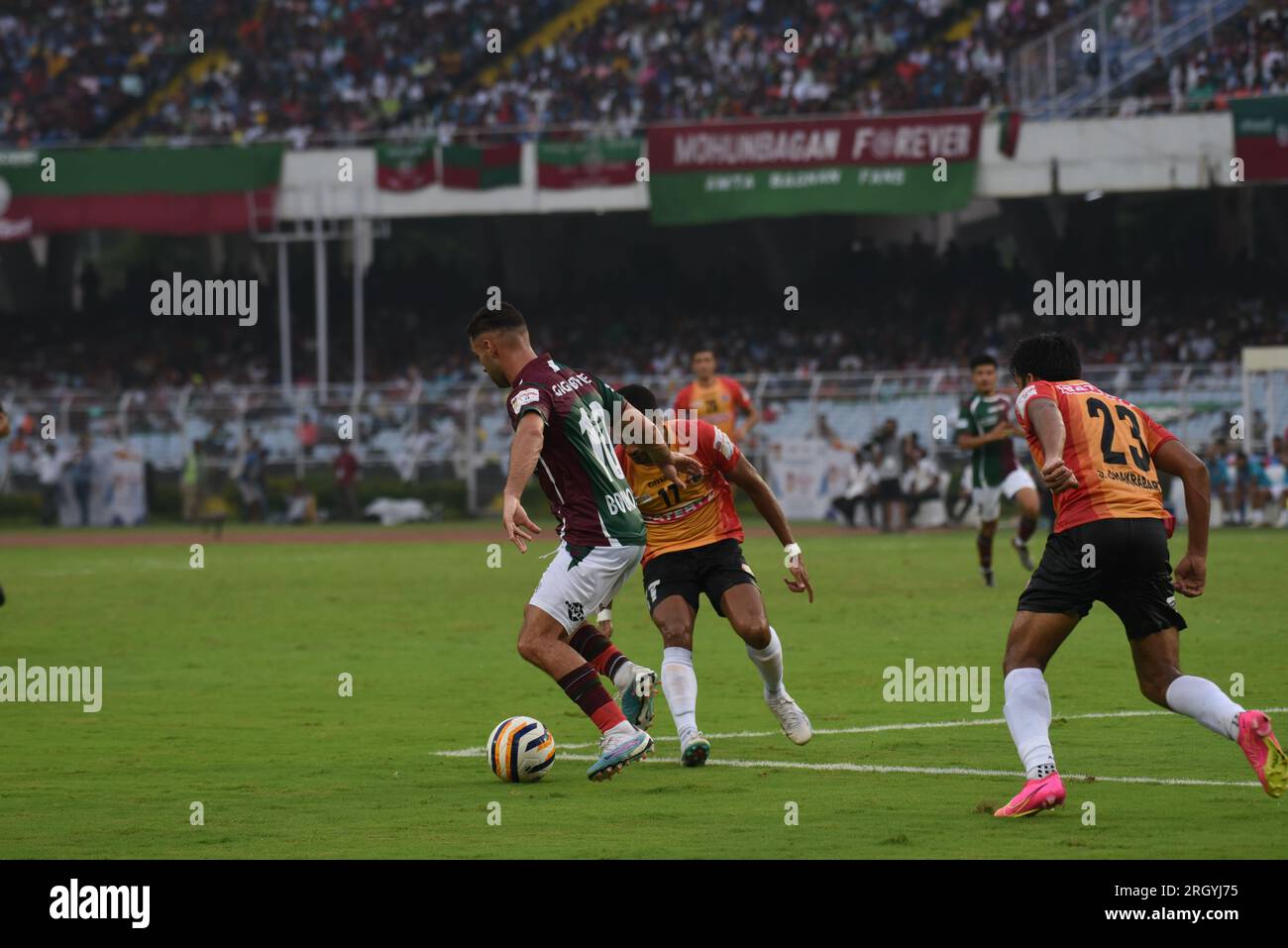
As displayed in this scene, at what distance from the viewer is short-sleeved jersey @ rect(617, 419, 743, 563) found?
1107 cm

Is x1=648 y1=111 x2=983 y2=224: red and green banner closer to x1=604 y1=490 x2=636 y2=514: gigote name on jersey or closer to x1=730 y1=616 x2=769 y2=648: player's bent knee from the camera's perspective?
x1=730 y1=616 x2=769 y2=648: player's bent knee

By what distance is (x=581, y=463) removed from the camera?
982 centimetres

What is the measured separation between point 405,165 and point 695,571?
35920 mm

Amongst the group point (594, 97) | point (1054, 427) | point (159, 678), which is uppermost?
point (594, 97)

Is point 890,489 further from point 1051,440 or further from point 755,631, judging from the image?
point 1051,440

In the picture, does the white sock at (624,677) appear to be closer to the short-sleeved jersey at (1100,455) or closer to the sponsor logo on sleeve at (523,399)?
the sponsor logo on sleeve at (523,399)

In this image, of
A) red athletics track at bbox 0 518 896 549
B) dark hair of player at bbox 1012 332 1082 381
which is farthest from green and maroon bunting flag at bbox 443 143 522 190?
dark hair of player at bbox 1012 332 1082 381

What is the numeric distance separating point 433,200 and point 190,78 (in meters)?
10.9

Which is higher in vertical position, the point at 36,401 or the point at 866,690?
the point at 36,401

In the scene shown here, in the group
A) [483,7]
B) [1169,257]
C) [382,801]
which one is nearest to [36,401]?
[483,7]

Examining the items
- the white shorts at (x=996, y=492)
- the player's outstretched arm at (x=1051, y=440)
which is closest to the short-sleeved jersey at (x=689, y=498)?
the player's outstretched arm at (x=1051, y=440)

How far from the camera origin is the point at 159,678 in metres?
15.6

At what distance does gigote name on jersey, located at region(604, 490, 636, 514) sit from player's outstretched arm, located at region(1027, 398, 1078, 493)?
7.54ft
